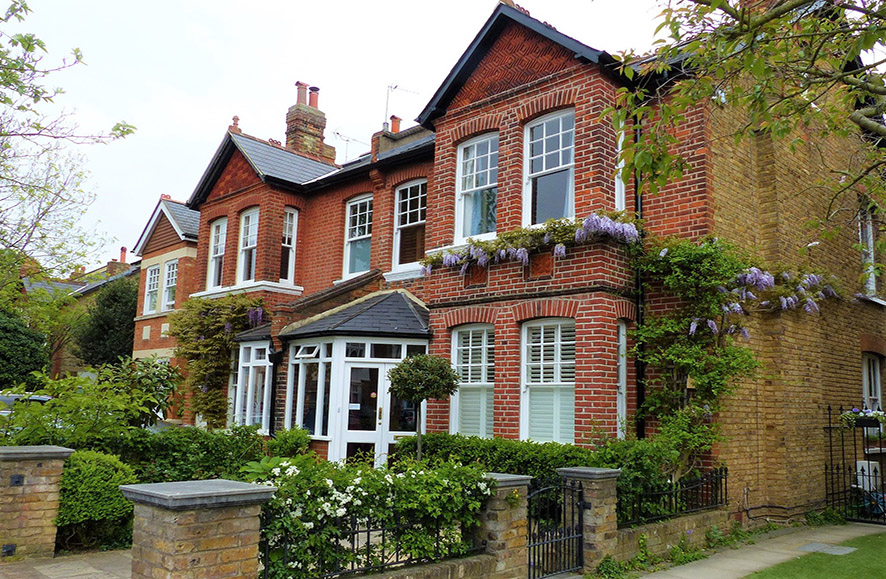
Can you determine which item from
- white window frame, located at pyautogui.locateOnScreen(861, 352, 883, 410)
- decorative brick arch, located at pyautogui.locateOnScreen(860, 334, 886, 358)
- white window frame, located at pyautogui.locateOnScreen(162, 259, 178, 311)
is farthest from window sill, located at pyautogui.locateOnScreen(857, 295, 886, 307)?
white window frame, located at pyautogui.locateOnScreen(162, 259, 178, 311)

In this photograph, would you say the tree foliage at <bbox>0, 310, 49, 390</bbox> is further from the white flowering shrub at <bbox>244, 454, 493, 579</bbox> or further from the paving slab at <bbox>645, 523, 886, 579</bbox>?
the paving slab at <bbox>645, 523, 886, 579</bbox>

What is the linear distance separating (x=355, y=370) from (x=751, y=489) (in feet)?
24.3

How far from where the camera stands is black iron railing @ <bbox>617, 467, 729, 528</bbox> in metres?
8.47

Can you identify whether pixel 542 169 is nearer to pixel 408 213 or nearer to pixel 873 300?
pixel 408 213

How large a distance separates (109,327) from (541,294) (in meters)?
23.6

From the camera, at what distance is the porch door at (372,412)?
1358cm

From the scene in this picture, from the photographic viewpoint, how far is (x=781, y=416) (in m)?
11.2

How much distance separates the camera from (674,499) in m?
9.18

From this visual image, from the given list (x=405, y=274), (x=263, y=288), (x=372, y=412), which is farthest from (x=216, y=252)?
(x=372, y=412)

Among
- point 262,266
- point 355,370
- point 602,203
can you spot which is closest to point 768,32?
point 602,203

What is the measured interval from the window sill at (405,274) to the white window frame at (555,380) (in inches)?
166

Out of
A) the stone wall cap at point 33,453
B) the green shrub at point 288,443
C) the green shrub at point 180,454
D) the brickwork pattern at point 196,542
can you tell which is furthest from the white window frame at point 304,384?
the brickwork pattern at point 196,542

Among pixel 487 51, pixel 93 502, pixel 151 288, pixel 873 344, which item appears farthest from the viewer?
pixel 151 288

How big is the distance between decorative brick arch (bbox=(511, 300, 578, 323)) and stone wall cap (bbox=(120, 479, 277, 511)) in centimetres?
657
